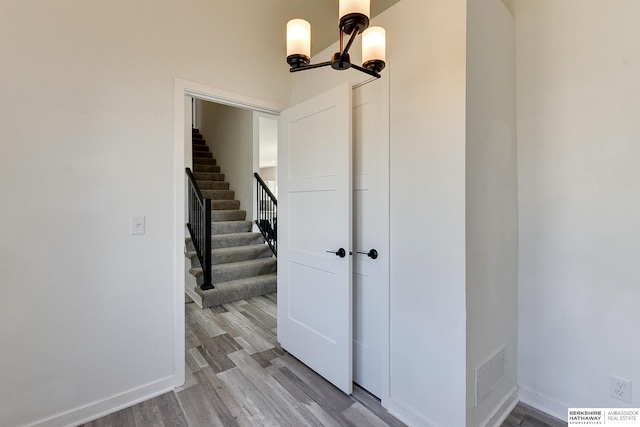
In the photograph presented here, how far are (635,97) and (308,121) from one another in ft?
6.27

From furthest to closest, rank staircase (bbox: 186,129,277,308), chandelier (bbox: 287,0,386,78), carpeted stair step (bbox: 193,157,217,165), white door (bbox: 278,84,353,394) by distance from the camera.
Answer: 1. carpeted stair step (bbox: 193,157,217,165)
2. staircase (bbox: 186,129,277,308)
3. white door (bbox: 278,84,353,394)
4. chandelier (bbox: 287,0,386,78)

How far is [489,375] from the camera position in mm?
1688

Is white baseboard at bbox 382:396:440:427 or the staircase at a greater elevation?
the staircase

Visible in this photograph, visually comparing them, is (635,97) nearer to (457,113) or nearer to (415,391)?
(457,113)

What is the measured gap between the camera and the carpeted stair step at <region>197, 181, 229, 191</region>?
5.57 metres

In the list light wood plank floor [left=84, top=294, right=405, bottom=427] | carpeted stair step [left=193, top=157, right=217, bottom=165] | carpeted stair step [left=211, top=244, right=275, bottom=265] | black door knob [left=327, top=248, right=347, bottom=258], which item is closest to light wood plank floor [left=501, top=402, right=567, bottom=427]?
light wood plank floor [left=84, top=294, right=405, bottom=427]

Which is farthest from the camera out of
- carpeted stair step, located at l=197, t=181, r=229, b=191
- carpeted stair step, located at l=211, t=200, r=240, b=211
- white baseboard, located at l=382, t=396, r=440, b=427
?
carpeted stair step, located at l=197, t=181, r=229, b=191

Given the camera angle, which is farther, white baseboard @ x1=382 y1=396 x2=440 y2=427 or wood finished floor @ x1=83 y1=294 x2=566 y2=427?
wood finished floor @ x1=83 y1=294 x2=566 y2=427

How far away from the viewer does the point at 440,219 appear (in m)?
1.61

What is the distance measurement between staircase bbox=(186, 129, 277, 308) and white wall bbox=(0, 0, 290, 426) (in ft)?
5.94

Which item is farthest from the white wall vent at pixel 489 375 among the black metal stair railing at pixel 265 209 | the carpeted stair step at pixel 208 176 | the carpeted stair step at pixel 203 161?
the carpeted stair step at pixel 203 161

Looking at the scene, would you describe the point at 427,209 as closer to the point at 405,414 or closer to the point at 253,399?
the point at 405,414

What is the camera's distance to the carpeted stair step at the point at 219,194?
17.7 feet

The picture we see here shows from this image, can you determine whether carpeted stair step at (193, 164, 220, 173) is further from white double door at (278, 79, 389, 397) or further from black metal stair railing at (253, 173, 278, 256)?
white double door at (278, 79, 389, 397)
